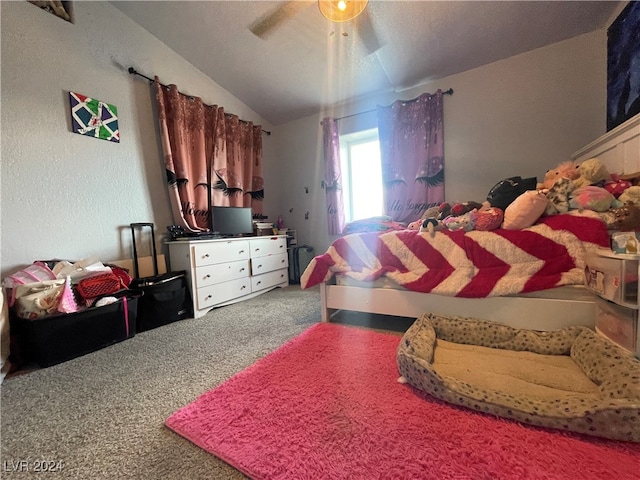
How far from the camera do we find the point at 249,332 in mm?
1847

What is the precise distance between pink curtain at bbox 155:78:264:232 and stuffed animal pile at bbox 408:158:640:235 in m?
2.35

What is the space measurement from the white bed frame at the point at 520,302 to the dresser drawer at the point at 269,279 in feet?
3.72

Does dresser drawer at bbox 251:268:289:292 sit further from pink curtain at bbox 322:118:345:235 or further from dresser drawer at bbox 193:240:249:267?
pink curtain at bbox 322:118:345:235

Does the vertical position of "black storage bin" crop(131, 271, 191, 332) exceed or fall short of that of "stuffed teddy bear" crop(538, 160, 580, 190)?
it falls short

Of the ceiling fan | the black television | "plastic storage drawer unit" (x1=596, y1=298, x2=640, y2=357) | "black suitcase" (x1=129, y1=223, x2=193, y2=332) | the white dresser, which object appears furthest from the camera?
the black television

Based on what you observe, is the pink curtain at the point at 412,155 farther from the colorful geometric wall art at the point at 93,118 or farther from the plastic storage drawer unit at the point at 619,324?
the colorful geometric wall art at the point at 93,118

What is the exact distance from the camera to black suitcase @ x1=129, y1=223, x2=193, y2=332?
201cm

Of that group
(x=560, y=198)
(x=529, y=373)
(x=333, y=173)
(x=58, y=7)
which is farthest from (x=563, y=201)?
(x=58, y=7)

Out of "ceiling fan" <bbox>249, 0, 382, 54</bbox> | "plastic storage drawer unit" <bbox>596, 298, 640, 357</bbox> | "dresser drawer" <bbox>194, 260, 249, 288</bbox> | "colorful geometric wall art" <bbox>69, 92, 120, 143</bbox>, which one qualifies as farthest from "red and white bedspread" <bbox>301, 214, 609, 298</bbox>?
"colorful geometric wall art" <bbox>69, 92, 120, 143</bbox>

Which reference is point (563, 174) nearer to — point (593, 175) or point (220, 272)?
point (593, 175)

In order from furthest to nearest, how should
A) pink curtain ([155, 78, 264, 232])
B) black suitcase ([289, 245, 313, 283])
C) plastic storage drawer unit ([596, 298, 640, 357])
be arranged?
1. black suitcase ([289, 245, 313, 283])
2. pink curtain ([155, 78, 264, 232])
3. plastic storage drawer unit ([596, 298, 640, 357])

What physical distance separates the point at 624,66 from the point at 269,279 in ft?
11.9

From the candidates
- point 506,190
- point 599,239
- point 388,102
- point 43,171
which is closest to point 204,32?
point 43,171

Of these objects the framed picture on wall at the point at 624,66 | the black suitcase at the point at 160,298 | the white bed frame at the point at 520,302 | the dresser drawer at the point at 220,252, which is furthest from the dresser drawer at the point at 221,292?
the framed picture on wall at the point at 624,66
